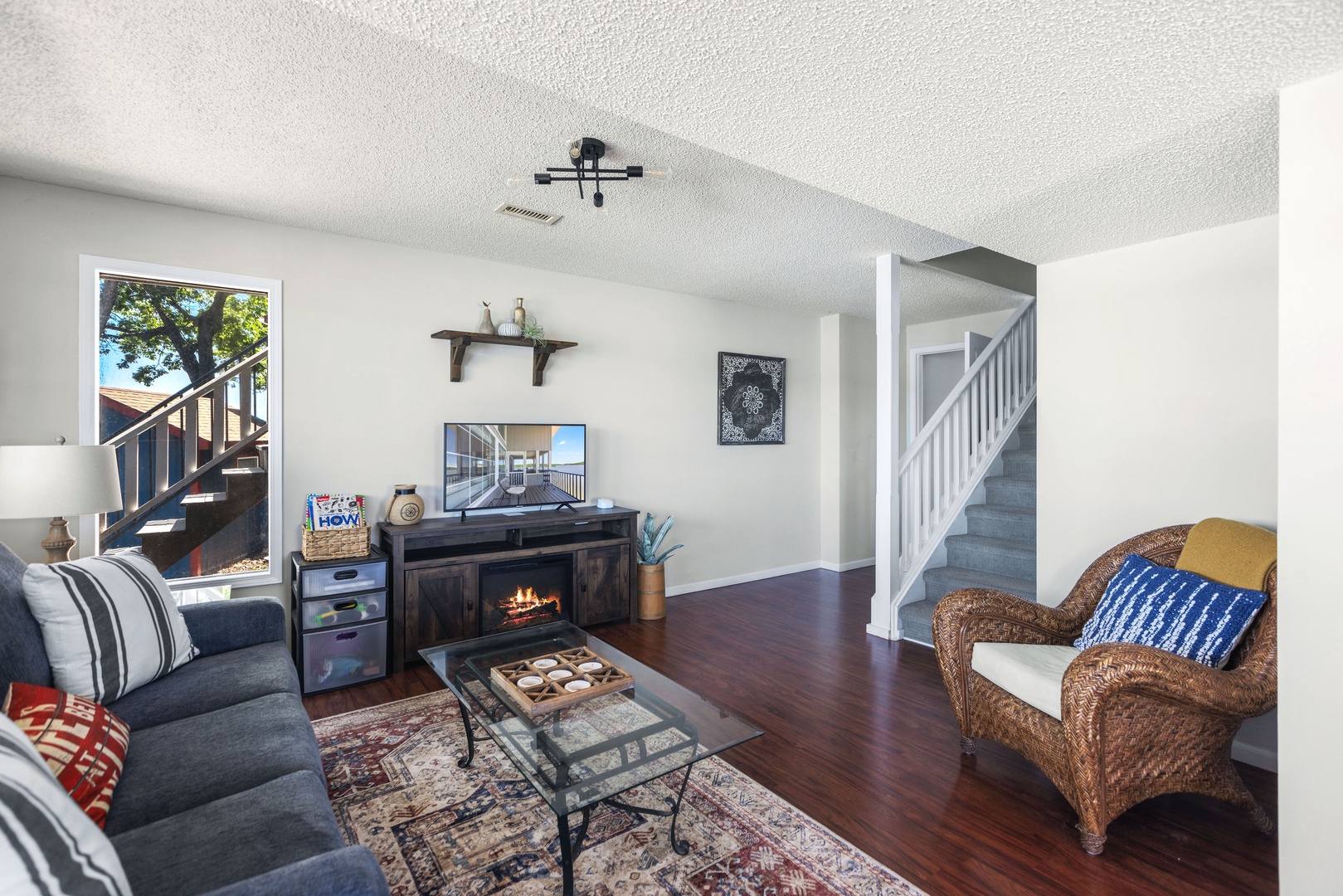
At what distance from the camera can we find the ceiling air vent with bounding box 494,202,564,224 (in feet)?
10.2

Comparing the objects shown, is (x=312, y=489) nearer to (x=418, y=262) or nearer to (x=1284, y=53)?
(x=418, y=262)

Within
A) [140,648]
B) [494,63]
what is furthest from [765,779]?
[494,63]

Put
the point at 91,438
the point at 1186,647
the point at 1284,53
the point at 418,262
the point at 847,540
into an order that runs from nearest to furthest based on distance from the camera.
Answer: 1. the point at 1284,53
2. the point at 1186,647
3. the point at 91,438
4. the point at 418,262
5. the point at 847,540

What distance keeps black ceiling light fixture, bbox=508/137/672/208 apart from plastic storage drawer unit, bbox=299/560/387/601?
2.04 meters

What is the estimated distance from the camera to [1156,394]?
2785 millimetres

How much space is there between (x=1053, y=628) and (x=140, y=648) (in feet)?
10.6

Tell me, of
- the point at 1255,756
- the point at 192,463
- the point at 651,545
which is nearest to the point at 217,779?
the point at 192,463

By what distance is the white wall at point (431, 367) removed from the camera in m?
2.86

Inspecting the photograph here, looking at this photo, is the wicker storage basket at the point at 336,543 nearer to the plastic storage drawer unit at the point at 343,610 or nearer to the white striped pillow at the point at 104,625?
the plastic storage drawer unit at the point at 343,610

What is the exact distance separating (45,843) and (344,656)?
2.56m

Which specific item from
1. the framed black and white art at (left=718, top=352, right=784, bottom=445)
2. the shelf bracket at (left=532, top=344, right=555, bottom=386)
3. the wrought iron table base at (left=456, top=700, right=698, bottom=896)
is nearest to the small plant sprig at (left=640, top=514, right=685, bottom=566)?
the framed black and white art at (left=718, top=352, right=784, bottom=445)

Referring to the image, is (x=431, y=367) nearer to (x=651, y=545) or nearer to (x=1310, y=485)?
(x=651, y=545)

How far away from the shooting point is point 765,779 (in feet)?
7.55

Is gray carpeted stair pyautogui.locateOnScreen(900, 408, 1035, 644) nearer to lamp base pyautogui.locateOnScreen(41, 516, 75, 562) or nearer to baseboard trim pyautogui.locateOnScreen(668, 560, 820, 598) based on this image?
baseboard trim pyautogui.locateOnScreen(668, 560, 820, 598)
